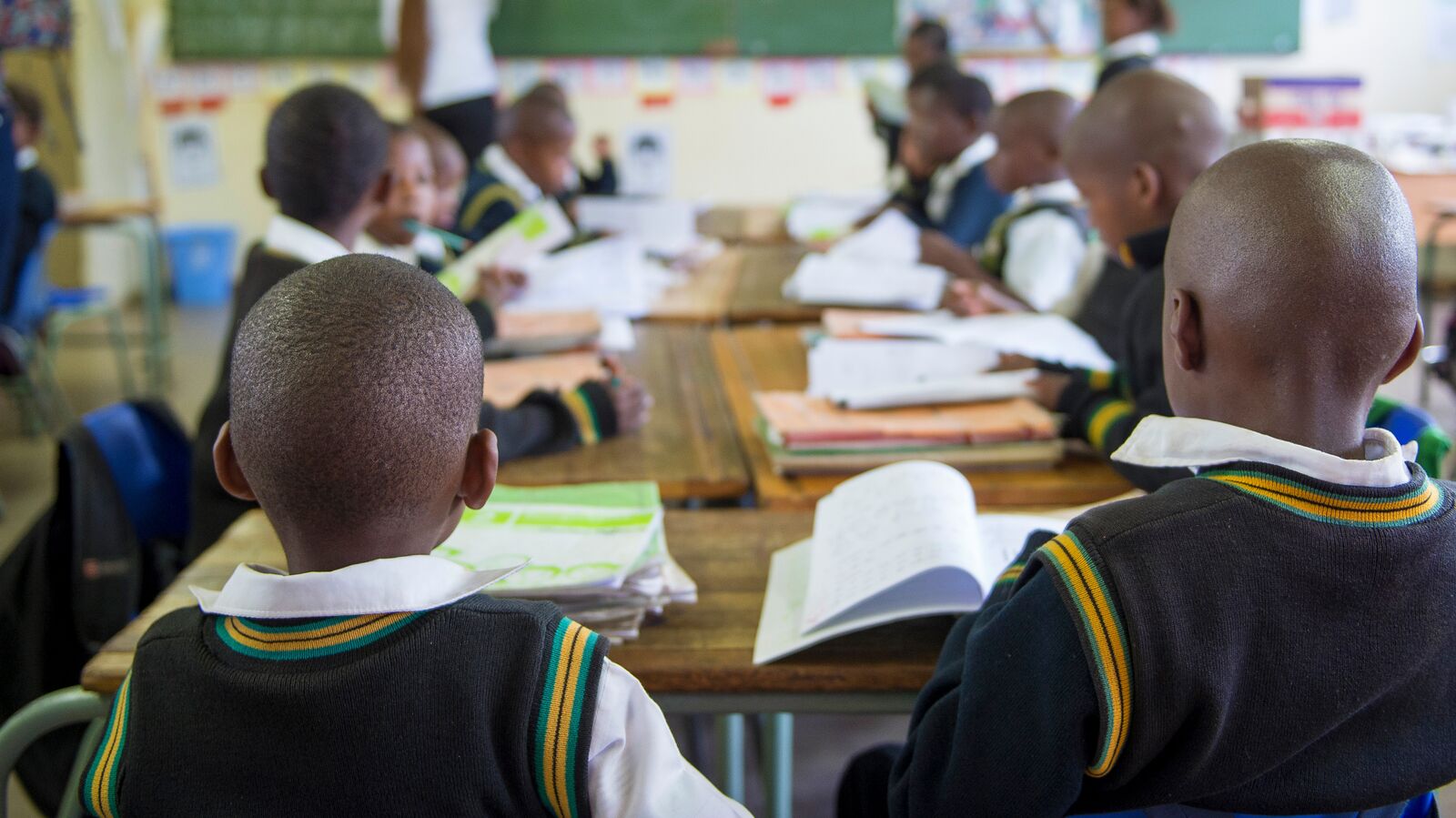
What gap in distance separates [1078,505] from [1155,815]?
585mm

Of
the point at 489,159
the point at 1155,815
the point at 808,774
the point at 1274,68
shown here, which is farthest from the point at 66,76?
the point at 1155,815

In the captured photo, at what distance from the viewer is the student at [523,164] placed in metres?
3.26

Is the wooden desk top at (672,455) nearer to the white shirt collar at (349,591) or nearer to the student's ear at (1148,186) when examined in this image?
the student's ear at (1148,186)

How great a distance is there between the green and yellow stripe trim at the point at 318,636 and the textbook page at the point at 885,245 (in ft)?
7.45

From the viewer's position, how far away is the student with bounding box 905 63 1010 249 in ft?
10.9

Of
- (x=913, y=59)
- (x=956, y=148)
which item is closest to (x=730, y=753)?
(x=956, y=148)

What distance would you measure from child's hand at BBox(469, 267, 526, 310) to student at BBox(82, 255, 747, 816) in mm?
1531

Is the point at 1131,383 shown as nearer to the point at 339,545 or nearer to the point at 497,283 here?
the point at 339,545

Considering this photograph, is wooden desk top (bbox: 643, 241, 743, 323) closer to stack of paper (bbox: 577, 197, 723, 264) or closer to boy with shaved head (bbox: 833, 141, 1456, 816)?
stack of paper (bbox: 577, 197, 723, 264)

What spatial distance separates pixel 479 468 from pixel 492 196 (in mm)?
2568

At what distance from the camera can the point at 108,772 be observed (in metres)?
0.75

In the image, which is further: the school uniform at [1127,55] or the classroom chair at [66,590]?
the school uniform at [1127,55]

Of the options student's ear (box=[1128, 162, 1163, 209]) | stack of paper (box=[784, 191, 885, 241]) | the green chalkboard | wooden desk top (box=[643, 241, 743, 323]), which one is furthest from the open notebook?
the green chalkboard

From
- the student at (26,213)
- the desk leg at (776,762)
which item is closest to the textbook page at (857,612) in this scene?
the desk leg at (776,762)
